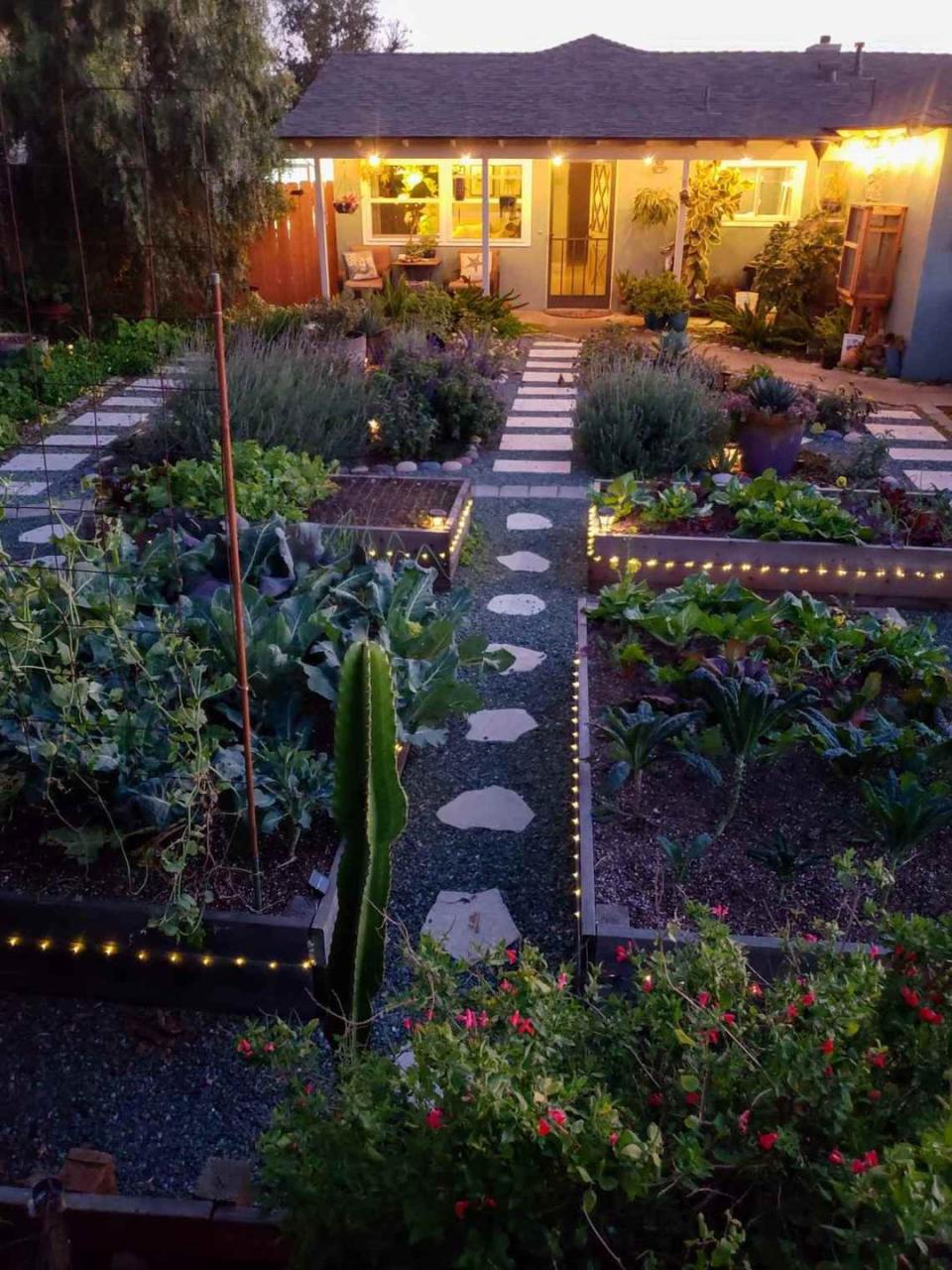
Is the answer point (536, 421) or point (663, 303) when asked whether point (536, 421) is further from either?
point (663, 303)

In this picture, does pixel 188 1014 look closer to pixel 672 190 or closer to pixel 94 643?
pixel 94 643

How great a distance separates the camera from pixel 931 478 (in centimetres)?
730

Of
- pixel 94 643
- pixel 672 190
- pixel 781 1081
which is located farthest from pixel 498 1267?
pixel 672 190

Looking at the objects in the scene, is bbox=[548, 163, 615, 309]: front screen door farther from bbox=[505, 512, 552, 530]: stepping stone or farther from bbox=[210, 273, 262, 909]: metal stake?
bbox=[210, 273, 262, 909]: metal stake

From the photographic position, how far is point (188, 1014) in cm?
273

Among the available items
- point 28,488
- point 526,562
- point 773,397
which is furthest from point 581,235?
point 526,562

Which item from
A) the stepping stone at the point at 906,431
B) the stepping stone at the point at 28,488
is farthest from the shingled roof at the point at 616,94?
the stepping stone at the point at 28,488

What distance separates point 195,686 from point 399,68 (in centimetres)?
1440

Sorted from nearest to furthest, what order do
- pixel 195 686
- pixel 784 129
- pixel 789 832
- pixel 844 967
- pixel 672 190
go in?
pixel 844 967
pixel 195 686
pixel 789 832
pixel 784 129
pixel 672 190

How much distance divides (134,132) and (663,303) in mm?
6474

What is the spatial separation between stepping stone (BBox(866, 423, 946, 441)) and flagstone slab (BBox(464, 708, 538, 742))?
551 centimetres

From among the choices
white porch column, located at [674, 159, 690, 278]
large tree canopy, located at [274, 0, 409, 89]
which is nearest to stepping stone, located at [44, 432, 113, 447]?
white porch column, located at [674, 159, 690, 278]

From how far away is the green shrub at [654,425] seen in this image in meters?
6.94

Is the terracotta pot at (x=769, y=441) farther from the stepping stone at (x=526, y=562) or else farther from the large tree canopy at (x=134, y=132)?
the large tree canopy at (x=134, y=132)
